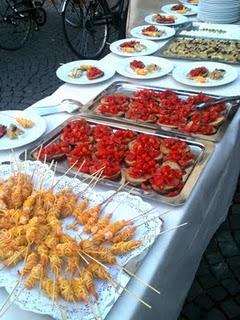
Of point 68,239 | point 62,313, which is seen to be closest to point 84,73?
point 68,239

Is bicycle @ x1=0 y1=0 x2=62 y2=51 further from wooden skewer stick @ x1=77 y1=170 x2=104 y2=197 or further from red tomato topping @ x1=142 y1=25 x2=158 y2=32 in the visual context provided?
wooden skewer stick @ x1=77 y1=170 x2=104 y2=197

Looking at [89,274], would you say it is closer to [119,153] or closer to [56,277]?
[56,277]

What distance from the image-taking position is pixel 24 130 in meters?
1.51

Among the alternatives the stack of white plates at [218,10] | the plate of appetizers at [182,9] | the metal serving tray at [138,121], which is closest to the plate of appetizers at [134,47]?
the metal serving tray at [138,121]

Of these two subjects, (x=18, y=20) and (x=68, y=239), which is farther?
(x=18, y=20)

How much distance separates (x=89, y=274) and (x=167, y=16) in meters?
2.42

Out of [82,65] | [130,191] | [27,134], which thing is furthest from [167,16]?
[130,191]

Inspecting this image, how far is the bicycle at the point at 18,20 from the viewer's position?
5012 mm

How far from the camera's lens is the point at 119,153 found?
4.33ft

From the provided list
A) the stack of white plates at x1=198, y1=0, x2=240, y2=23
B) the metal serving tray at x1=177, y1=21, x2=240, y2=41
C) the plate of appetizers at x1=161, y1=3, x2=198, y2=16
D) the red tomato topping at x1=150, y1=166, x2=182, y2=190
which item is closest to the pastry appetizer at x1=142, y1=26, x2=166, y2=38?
the metal serving tray at x1=177, y1=21, x2=240, y2=41

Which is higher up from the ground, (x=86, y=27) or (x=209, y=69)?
(x=209, y=69)

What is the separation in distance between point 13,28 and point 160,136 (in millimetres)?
4504

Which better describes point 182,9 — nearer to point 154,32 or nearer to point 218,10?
point 218,10

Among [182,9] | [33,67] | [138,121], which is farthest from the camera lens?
[33,67]
